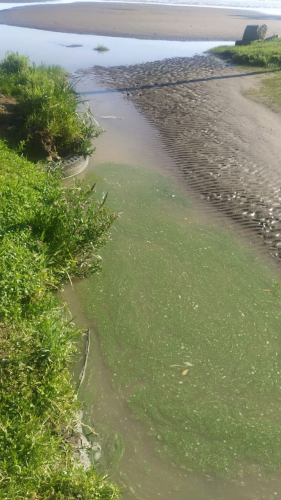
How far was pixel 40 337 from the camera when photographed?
10.9ft

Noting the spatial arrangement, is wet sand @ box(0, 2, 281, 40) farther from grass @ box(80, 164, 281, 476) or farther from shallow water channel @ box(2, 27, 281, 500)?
grass @ box(80, 164, 281, 476)

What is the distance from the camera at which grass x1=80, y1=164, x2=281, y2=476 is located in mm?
3236

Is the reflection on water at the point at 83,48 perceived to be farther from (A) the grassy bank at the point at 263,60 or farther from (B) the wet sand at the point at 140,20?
(A) the grassy bank at the point at 263,60

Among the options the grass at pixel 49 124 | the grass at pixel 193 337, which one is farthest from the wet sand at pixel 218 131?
the grass at pixel 49 124

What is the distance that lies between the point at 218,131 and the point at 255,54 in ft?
24.6

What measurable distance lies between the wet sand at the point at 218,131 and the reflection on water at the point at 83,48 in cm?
137

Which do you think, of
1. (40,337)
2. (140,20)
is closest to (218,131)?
(40,337)

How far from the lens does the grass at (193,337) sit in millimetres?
3236

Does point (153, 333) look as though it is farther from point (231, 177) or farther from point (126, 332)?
point (231, 177)

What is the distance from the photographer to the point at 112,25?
2030 centimetres

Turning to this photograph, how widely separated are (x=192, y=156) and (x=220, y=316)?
415 centimetres

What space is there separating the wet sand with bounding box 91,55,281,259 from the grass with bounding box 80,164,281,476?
86 centimetres

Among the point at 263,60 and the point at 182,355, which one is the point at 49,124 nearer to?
the point at 182,355

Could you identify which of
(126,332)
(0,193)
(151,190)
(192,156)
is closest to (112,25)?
(192,156)
